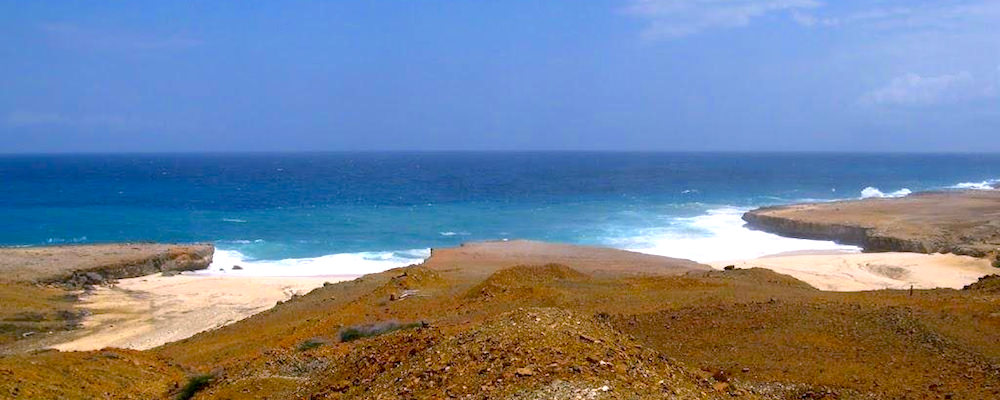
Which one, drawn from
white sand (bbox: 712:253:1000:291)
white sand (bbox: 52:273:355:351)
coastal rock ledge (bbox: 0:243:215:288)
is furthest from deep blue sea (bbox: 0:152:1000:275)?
white sand (bbox: 712:253:1000:291)

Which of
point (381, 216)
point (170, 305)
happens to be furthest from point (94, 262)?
point (381, 216)

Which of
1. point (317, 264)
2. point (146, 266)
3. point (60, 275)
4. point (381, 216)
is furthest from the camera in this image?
point (381, 216)

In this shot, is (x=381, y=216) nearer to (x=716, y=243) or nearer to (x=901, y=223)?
(x=716, y=243)

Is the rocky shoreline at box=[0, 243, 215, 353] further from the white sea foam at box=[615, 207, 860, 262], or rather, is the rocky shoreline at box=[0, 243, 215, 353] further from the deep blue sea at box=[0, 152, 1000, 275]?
the white sea foam at box=[615, 207, 860, 262]

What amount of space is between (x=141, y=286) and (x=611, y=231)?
3284cm

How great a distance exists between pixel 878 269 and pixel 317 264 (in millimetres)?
30025

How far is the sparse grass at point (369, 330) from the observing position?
18859 millimetres

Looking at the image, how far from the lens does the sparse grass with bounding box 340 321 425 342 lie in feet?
61.9

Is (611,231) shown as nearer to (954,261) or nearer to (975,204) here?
(954,261)

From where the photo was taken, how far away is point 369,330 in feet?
62.8

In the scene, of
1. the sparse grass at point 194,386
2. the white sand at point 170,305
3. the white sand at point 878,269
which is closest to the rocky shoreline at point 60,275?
the white sand at point 170,305

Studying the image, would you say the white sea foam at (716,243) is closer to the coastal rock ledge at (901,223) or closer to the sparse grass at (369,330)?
the coastal rock ledge at (901,223)

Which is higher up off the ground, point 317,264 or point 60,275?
point 60,275

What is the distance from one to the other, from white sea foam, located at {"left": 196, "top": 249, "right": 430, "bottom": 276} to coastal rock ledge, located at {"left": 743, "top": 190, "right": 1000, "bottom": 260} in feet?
85.5
